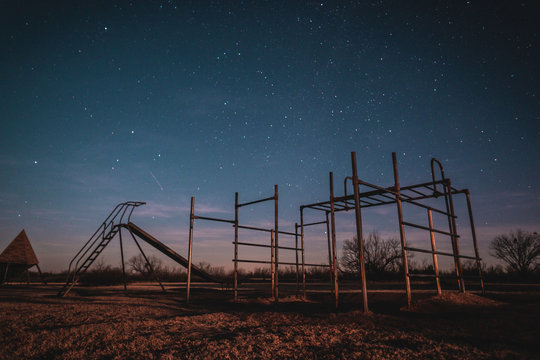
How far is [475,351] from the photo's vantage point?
136 inches

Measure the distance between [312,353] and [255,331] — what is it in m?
1.47

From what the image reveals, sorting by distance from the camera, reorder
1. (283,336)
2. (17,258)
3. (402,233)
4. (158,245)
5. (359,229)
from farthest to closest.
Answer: (17,258), (158,245), (402,233), (359,229), (283,336)

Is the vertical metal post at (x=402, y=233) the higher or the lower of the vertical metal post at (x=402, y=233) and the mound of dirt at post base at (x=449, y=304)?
the higher

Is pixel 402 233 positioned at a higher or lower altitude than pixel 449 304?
higher

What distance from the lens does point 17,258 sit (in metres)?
19.6

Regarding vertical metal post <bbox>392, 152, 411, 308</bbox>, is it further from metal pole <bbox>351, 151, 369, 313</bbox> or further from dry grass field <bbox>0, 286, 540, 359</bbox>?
metal pole <bbox>351, 151, 369, 313</bbox>

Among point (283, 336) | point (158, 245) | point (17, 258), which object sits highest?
point (158, 245)

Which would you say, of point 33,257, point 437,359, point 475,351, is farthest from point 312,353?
point 33,257

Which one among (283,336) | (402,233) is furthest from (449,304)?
(283,336)

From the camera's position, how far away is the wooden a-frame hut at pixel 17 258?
757 inches

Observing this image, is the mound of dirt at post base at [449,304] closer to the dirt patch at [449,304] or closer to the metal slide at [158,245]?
the dirt patch at [449,304]

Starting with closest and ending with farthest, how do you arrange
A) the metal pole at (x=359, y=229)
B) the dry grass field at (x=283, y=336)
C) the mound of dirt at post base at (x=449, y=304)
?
the dry grass field at (x=283, y=336), the metal pole at (x=359, y=229), the mound of dirt at post base at (x=449, y=304)

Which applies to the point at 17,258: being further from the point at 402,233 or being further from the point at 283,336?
the point at 402,233

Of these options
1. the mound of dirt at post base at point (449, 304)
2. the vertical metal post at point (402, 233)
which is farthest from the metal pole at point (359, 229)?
the mound of dirt at post base at point (449, 304)
